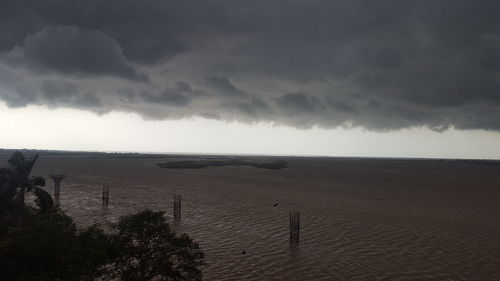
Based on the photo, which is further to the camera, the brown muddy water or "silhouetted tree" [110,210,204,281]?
the brown muddy water

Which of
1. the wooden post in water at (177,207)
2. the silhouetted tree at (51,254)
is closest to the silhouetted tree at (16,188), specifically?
the silhouetted tree at (51,254)

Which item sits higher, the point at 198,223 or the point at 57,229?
the point at 57,229

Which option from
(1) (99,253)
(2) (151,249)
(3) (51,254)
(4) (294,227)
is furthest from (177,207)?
(1) (99,253)

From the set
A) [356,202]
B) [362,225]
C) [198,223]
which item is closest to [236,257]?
[198,223]

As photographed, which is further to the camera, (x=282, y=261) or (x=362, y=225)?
(x=362, y=225)

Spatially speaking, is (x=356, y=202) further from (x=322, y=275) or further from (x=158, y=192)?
(x=322, y=275)

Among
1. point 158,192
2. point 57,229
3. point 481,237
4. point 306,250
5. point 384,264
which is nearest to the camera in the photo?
point 57,229

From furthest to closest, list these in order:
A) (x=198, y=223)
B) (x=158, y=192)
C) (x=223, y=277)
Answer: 1. (x=158, y=192)
2. (x=198, y=223)
3. (x=223, y=277)

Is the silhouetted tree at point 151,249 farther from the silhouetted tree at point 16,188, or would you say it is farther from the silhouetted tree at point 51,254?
the silhouetted tree at point 16,188

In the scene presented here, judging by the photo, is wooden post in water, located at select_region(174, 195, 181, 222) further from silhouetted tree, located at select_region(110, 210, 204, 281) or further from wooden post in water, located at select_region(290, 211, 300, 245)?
silhouetted tree, located at select_region(110, 210, 204, 281)

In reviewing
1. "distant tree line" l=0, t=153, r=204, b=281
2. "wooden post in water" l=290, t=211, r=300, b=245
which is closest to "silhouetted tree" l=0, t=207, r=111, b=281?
"distant tree line" l=0, t=153, r=204, b=281

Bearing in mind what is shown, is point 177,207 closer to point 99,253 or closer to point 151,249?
point 151,249
